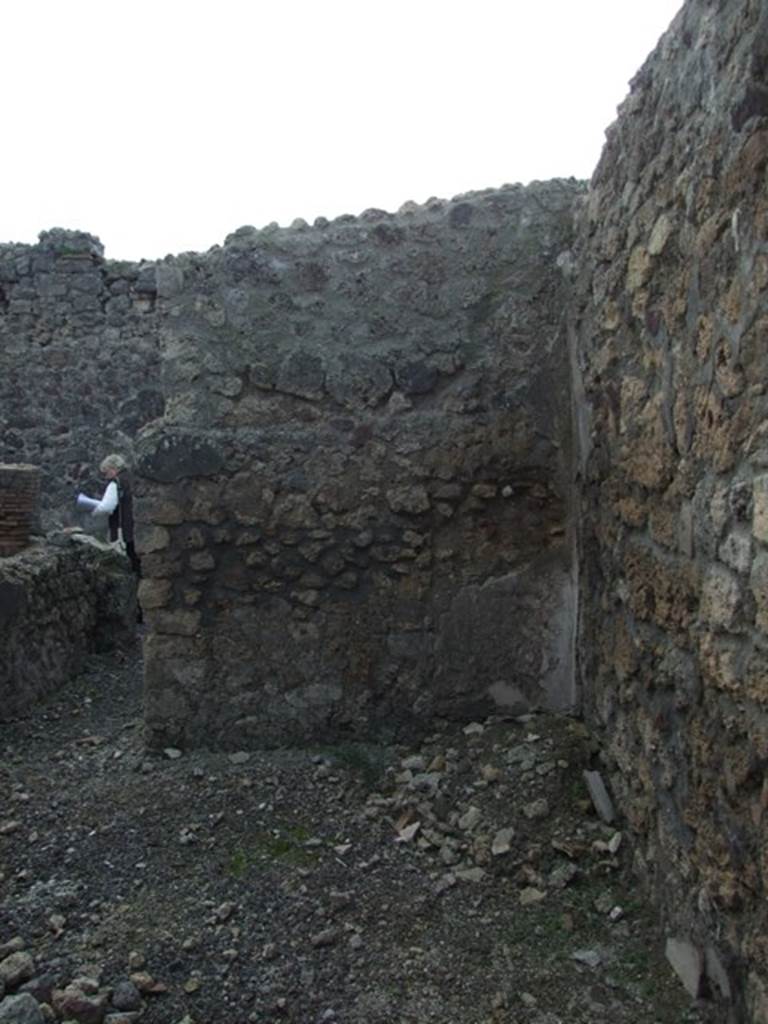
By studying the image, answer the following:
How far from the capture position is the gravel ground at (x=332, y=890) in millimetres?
2529

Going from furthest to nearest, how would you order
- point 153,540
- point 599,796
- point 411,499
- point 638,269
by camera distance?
point 153,540, point 411,499, point 599,796, point 638,269

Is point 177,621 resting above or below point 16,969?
above

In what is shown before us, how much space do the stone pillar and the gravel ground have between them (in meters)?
2.30

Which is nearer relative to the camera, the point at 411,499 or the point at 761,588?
the point at 761,588

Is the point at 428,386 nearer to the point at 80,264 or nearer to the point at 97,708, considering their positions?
the point at 97,708

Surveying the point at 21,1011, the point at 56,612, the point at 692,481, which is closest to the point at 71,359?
the point at 56,612

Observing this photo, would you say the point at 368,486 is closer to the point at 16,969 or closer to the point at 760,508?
the point at 16,969

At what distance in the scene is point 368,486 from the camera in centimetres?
396

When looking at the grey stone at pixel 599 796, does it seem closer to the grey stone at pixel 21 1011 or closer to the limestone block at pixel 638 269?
the limestone block at pixel 638 269

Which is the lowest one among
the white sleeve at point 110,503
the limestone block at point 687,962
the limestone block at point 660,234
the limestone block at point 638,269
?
the limestone block at point 687,962

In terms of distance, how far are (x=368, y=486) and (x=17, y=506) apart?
3250mm

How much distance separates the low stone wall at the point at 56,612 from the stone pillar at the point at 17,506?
128mm

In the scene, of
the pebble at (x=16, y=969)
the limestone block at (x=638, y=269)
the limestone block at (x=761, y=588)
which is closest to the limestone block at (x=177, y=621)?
the pebble at (x=16, y=969)

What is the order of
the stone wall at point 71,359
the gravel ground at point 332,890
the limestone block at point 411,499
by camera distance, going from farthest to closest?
the stone wall at point 71,359, the limestone block at point 411,499, the gravel ground at point 332,890
